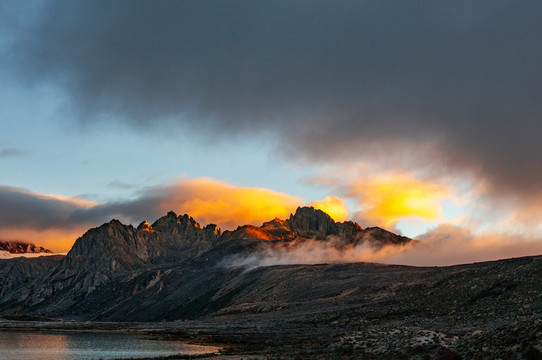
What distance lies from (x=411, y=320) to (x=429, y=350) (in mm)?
47921

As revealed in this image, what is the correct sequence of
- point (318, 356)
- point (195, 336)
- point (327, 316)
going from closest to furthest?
point (318, 356)
point (195, 336)
point (327, 316)

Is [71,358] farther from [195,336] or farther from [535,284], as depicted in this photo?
[535,284]

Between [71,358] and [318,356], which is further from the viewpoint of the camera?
[71,358]

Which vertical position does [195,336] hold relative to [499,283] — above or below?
below

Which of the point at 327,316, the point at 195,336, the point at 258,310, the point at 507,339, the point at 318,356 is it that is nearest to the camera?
the point at 507,339

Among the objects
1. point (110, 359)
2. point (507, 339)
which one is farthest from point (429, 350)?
point (110, 359)

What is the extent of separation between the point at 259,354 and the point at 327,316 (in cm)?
6517

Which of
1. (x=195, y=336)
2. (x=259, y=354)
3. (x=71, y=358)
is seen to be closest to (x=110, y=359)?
(x=71, y=358)

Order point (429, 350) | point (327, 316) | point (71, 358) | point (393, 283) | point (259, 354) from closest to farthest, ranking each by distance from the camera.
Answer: point (429, 350)
point (259, 354)
point (71, 358)
point (327, 316)
point (393, 283)

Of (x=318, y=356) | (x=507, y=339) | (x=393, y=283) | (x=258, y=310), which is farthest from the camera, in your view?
(x=258, y=310)

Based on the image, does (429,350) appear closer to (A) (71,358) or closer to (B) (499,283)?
(A) (71,358)

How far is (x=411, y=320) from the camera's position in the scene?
3804 inches

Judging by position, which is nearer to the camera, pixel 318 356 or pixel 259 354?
pixel 318 356

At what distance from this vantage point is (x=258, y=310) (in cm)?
17525
